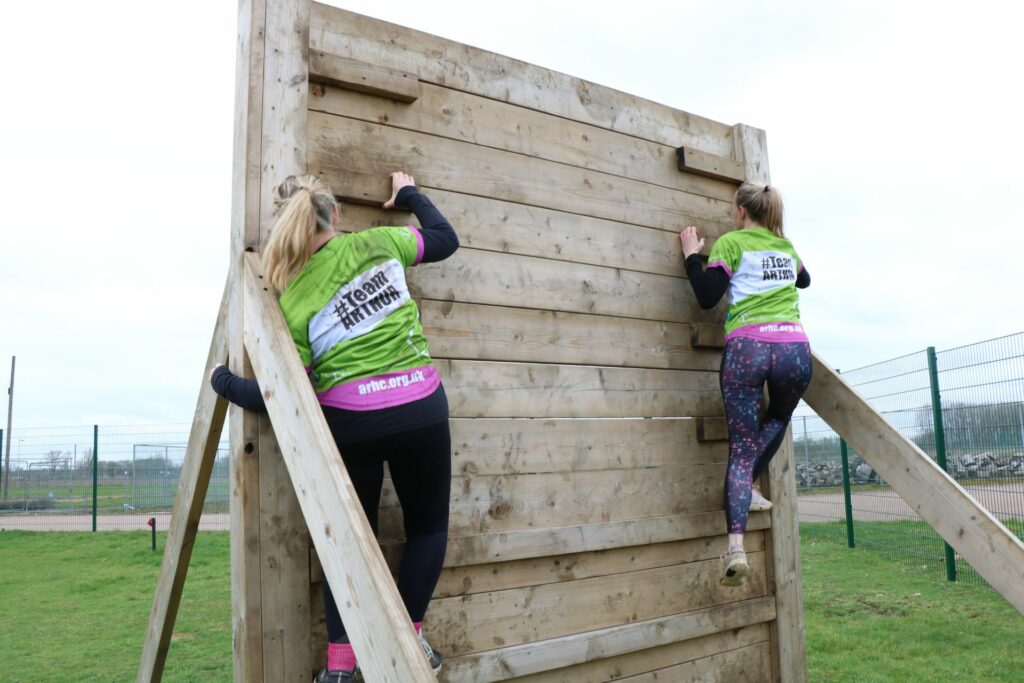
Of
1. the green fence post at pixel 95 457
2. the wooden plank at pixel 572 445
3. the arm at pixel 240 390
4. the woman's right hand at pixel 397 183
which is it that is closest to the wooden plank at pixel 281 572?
the arm at pixel 240 390

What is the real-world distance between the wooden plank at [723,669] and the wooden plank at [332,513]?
75.1 inches

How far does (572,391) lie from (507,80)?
130 centimetres

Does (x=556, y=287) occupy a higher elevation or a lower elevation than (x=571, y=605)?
higher

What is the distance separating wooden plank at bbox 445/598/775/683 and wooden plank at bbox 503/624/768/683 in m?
0.05

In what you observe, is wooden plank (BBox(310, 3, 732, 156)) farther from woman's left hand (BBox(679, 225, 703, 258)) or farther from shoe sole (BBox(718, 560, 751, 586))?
shoe sole (BBox(718, 560, 751, 586))

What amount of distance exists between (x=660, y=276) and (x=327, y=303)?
1849 mm

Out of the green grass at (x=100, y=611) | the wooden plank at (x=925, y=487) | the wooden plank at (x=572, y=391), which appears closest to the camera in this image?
the wooden plank at (x=925, y=487)

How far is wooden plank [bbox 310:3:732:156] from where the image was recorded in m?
2.96

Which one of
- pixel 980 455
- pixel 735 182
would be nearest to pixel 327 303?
pixel 735 182

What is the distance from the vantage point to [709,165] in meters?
3.97

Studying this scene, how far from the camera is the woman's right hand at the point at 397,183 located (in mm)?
2834

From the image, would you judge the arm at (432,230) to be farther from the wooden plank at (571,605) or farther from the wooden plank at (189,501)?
the wooden plank at (571,605)

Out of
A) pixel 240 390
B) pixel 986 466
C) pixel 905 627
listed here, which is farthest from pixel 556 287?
pixel 986 466

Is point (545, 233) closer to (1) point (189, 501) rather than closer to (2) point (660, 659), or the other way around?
(1) point (189, 501)
